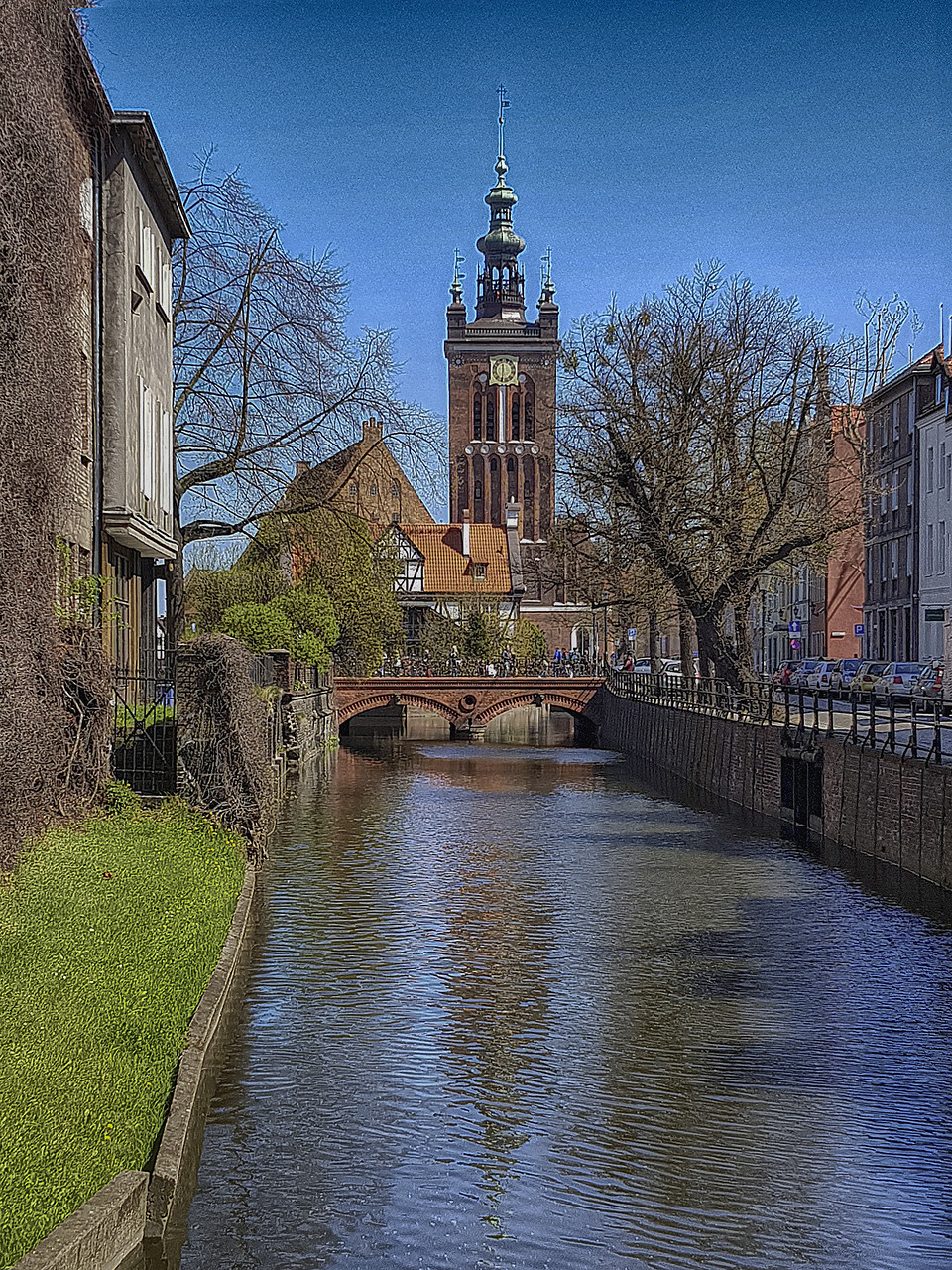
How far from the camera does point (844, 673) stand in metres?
56.5

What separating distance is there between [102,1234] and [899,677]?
151 ft

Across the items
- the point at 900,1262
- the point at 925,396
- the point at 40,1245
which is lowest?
the point at 900,1262

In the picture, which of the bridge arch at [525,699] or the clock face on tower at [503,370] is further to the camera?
the clock face on tower at [503,370]

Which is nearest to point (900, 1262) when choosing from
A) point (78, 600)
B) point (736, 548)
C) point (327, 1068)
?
point (327, 1068)

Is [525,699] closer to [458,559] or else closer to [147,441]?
[458,559]

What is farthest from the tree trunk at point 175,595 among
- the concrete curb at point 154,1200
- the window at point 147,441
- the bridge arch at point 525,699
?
the bridge arch at point 525,699

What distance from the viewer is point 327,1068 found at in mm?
12992

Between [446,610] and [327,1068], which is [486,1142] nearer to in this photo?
[327,1068]

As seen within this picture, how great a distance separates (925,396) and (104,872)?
5818 cm

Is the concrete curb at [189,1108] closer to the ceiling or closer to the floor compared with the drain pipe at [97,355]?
closer to the floor

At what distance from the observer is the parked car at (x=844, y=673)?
52.9 m

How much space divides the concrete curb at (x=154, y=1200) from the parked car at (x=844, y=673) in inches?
1638

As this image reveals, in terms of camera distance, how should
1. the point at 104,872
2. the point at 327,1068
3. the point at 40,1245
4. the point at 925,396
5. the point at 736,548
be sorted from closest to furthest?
the point at 40,1245 < the point at 327,1068 < the point at 104,872 < the point at 736,548 < the point at 925,396

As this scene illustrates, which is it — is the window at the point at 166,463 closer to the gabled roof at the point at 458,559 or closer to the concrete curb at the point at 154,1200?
the concrete curb at the point at 154,1200
